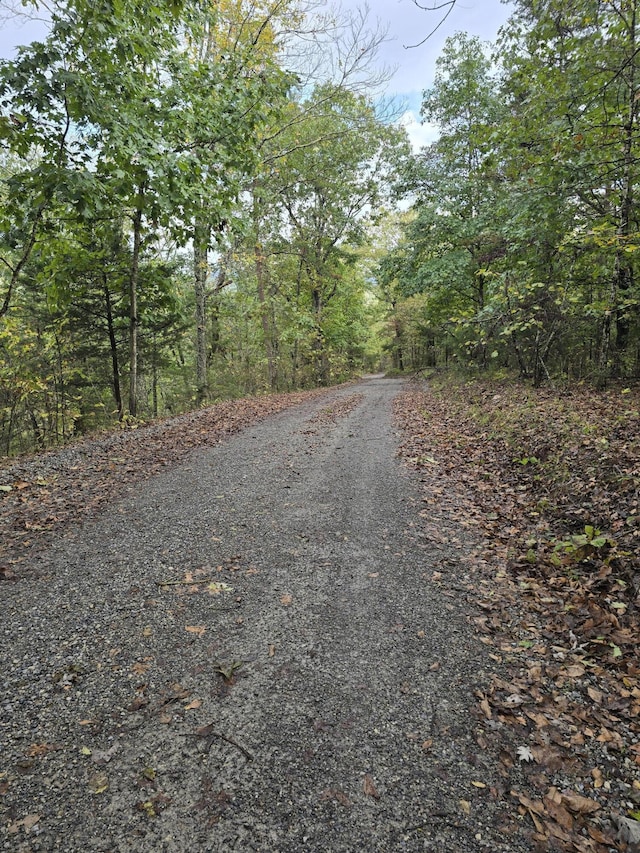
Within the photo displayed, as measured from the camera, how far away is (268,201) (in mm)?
16531

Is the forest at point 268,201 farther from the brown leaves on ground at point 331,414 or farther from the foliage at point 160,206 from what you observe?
the brown leaves on ground at point 331,414

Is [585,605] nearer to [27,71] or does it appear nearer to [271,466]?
[271,466]

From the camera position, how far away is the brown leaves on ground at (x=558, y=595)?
6.25 ft

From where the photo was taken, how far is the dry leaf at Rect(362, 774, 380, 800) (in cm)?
185

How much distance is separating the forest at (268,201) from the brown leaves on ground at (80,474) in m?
2.45

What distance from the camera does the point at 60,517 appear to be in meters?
4.64

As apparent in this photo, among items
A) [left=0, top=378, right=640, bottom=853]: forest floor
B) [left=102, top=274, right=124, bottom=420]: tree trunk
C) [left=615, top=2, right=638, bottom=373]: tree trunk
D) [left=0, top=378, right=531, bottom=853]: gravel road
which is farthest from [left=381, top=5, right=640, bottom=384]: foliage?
[left=102, top=274, right=124, bottom=420]: tree trunk

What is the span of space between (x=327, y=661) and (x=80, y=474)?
16.4 feet

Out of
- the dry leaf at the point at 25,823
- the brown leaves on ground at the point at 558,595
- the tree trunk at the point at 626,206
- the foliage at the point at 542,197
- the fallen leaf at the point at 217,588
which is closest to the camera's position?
the dry leaf at the point at 25,823

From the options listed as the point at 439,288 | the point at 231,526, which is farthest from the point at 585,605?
the point at 439,288

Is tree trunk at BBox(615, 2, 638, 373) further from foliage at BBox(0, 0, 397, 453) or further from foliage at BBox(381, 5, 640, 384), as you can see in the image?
foliage at BBox(0, 0, 397, 453)

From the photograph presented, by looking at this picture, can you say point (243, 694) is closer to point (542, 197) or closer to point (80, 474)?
point (80, 474)

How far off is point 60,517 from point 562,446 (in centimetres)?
621

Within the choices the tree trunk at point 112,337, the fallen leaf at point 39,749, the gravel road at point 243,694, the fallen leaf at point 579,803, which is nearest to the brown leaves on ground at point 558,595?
the fallen leaf at point 579,803
